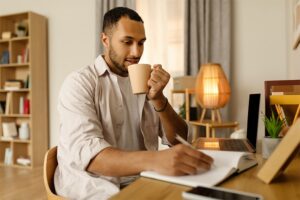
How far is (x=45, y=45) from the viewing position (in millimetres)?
3848

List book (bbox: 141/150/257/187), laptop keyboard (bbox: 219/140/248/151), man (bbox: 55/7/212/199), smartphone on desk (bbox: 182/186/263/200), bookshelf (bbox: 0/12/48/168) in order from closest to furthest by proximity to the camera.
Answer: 1. smartphone on desk (bbox: 182/186/263/200)
2. book (bbox: 141/150/257/187)
3. man (bbox: 55/7/212/199)
4. laptop keyboard (bbox: 219/140/248/151)
5. bookshelf (bbox: 0/12/48/168)

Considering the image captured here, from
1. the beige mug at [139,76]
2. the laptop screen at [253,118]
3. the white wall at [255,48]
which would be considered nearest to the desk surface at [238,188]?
the beige mug at [139,76]

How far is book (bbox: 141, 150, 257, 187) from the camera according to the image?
2.09ft

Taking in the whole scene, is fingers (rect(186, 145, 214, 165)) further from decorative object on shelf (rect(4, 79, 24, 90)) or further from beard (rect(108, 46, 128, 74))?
decorative object on shelf (rect(4, 79, 24, 90))

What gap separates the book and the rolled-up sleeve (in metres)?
0.25

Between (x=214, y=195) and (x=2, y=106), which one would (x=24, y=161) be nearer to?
(x=2, y=106)

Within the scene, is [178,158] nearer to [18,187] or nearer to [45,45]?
[18,187]

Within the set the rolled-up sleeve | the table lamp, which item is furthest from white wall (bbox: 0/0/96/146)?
the rolled-up sleeve

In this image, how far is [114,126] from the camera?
3.86ft

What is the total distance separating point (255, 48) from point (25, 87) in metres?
2.84

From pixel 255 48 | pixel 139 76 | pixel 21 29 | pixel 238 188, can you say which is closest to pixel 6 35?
pixel 21 29

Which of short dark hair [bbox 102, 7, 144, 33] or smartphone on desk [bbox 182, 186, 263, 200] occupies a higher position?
short dark hair [bbox 102, 7, 144, 33]

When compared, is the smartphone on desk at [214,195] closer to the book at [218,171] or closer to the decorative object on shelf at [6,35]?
the book at [218,171]

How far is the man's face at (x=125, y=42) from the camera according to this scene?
120 centimetres
